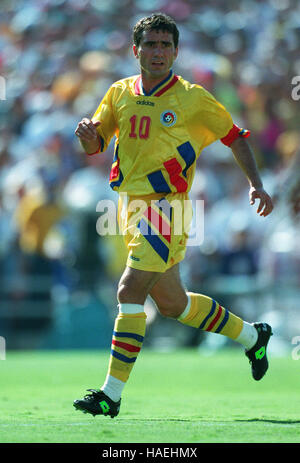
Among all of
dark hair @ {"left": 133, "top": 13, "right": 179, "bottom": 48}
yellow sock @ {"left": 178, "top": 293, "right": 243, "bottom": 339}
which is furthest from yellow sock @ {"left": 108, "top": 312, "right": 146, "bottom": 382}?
dark hair @ {"left": 133, "top": 13, "right": 179, "bottom": 48}

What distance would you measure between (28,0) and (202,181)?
7.36 m

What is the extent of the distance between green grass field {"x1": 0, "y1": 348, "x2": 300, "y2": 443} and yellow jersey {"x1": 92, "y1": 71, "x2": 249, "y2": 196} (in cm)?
147

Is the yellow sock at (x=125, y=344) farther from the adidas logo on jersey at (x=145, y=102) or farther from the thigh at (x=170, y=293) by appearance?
the adidas logo on jersey at (x=145, y=102)

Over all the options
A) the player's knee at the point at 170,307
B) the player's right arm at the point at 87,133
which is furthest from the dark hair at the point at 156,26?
the player's knee at the point at 170,307

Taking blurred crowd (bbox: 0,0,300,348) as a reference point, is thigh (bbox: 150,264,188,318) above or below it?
below

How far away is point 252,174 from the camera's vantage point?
6.54 m

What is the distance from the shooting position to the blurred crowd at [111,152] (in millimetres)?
13469

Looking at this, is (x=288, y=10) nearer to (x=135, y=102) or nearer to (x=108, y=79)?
(x=108, y=79)

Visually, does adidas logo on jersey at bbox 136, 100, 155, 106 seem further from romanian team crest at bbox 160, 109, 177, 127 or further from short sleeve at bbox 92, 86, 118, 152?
short sleeve at bbox 92, 86, 118, 152

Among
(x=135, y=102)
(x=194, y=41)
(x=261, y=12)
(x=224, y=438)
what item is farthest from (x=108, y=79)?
(x=224, y=438)

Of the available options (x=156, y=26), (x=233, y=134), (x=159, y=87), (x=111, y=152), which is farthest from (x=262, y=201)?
(x=111, y=152)

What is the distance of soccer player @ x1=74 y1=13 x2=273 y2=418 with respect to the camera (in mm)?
6195

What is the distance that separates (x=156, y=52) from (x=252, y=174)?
0.98 m

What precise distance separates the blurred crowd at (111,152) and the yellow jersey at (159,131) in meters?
5.11
